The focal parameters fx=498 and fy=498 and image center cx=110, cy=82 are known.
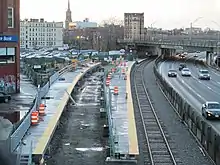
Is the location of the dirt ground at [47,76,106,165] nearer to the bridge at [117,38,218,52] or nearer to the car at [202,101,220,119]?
the car at [202,101,220,119]

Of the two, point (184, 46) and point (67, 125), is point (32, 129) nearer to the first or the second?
point (67, 125)

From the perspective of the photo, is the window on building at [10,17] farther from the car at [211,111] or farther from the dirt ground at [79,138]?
the car at [211,111]

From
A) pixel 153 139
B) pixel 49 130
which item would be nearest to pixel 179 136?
pixel 153 139

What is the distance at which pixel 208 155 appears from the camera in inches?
949

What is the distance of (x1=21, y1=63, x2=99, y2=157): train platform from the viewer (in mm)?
22594

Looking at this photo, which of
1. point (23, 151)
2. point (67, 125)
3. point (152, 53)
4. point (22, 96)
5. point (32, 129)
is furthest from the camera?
point (152, 53)

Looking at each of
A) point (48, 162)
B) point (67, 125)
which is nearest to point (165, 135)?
point (67, 125)

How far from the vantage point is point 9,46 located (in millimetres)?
47625

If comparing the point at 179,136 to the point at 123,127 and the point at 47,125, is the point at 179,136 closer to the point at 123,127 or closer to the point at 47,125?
the point at 123,127

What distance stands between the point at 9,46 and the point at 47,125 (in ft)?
67.8

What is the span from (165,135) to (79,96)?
67.0 ft

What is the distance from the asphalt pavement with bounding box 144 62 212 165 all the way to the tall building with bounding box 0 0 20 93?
13.7 meters

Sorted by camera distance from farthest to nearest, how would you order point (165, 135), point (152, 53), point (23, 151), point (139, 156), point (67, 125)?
point (152, 53), point (67, 125), point (165, 135), point (139, 156), point (23, 151)

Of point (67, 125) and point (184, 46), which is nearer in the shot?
point (67, 125)
